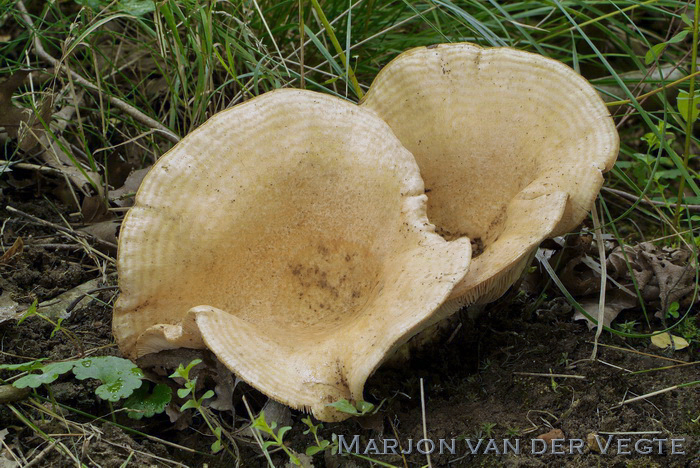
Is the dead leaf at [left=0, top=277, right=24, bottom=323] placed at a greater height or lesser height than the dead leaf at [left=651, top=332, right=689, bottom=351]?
greater

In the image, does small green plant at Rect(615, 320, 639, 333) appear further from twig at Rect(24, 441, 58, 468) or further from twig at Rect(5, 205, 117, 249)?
twig at Rect(5, 205, 117, 249)

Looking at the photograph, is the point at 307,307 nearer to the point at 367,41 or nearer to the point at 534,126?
the point at 534,126

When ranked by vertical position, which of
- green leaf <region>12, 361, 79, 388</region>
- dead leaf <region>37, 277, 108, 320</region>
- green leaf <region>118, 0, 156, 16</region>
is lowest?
dead leaf <region>37, 277, 108, 320</region>

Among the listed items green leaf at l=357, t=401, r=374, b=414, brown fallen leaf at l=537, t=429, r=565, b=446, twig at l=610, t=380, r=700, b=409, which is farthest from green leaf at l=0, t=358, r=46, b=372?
twig at l=610, t=380, r=700, b=409

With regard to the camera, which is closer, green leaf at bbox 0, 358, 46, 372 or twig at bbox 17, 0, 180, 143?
green leaf at bbox 0, 358, 46, 372

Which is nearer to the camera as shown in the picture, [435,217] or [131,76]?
[435,217]

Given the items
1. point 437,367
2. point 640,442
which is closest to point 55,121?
point 437,367
